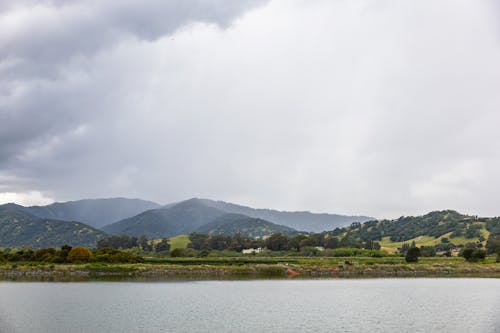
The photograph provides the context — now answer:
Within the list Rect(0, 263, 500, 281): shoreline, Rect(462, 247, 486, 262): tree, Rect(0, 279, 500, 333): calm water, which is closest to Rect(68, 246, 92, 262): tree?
Rect(0, 263, 500, 281): shoreline

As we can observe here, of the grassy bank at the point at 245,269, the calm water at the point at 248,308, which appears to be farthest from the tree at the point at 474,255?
the calm water at the point at 248,308

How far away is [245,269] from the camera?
147m

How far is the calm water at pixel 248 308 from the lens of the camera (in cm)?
5512

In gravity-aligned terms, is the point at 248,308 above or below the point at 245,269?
below

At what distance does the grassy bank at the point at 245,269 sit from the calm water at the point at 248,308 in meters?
35.8

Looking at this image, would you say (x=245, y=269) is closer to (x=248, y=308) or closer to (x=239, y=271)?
(x=239, y=271)

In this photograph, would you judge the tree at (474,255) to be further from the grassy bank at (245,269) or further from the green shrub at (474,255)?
the grassy bank at (245,269)

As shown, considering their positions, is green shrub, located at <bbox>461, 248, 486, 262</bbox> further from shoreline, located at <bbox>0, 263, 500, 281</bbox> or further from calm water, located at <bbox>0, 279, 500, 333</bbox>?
calm water, located at <bbox>0, 279, 500, 333</bbox>

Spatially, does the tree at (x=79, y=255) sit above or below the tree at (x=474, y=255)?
above

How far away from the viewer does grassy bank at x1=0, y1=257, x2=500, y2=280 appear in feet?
441

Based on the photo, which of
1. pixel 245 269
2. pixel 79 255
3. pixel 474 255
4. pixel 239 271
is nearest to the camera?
pixel 239 271

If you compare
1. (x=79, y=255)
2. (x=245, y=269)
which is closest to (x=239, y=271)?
(x=245, y=269)

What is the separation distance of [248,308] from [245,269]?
78.9 metres

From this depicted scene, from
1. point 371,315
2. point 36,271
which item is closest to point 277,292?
point 371,315
